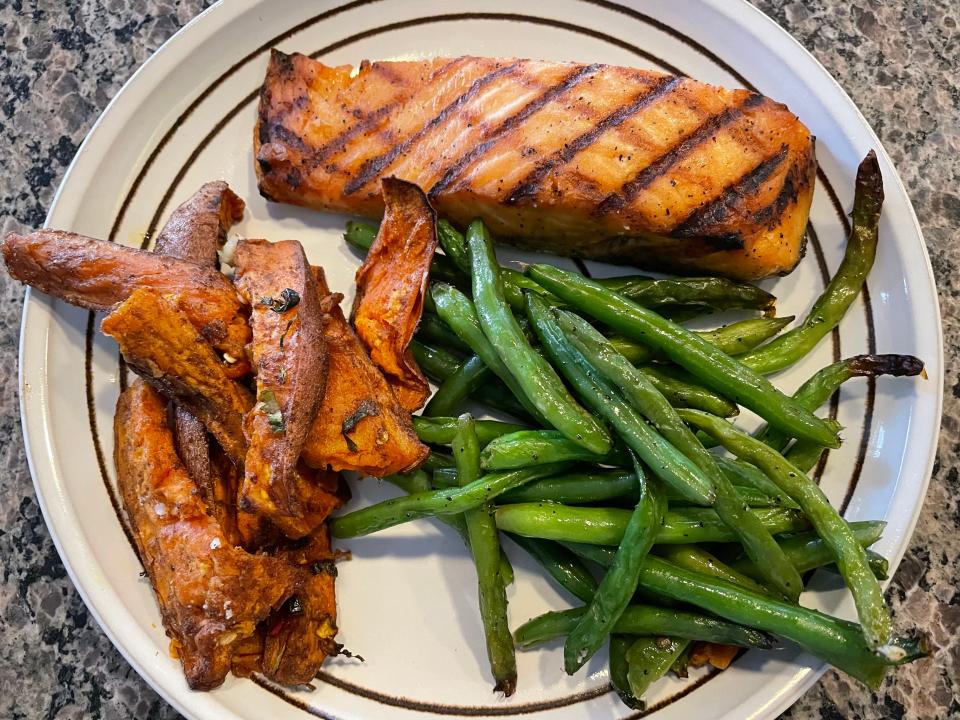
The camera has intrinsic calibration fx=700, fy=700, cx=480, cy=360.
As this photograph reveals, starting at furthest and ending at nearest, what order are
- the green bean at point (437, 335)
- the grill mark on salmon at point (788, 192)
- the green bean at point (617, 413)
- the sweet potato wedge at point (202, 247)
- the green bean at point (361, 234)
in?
the green bean at point (361, 234)
the green bean at point (437, 335)
the grill mark on salmon at point (788, 192)
the sweet potato wedge at point (202, 247)
the green bean at point (617, 413)

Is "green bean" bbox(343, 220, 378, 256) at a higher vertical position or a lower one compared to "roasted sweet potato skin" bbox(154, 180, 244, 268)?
lower

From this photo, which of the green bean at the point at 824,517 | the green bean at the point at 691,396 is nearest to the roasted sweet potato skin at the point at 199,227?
the green bean at the point at 691,396

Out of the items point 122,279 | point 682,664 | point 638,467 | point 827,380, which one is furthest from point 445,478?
point 827,380

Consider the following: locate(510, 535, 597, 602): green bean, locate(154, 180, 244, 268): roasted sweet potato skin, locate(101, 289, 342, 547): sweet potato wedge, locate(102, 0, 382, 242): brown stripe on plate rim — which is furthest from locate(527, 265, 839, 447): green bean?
locate(102, 0, 382, 242): brown stripe on plate rim

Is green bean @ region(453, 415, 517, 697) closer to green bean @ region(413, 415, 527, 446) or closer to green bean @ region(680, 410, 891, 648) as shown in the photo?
green bean @ region(413, 415, 527, 446)

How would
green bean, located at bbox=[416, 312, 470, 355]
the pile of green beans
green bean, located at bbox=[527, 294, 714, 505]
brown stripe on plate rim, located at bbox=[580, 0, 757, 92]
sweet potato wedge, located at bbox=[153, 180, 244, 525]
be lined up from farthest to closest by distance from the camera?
brown stripe on plate rim, located at bbox=[580, 0, 757, 92] → green bean, located at bbox=[416, 312, 470, 355] → sweet potato wedge, located at bbox=[153, 180, 244, 525] → the pile of green beans → green bean, located at bbox=[527, 294, 714, 505]

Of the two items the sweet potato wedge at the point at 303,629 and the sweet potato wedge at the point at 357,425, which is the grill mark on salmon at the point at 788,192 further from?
the sweet potato wedge at the point at 303,629
